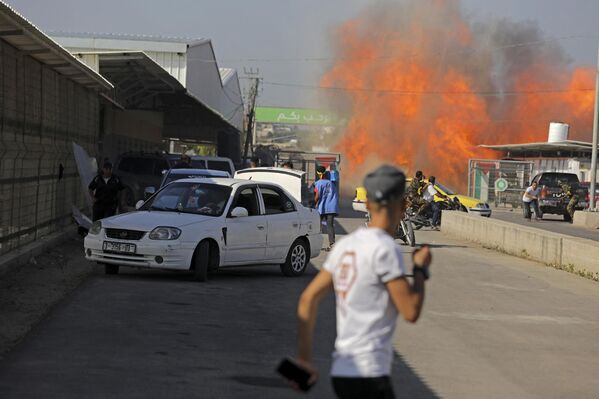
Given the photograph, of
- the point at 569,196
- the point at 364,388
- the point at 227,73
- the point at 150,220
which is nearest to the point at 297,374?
the point at 364,388

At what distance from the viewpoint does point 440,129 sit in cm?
7156

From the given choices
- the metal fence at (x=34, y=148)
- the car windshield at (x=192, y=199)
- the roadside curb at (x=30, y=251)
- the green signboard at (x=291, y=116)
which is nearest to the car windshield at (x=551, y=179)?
the metal fence at (x=34, y=148)

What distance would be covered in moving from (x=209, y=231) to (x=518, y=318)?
4.62m

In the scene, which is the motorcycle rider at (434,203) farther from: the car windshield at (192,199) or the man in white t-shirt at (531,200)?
the car windshield at (192,199)

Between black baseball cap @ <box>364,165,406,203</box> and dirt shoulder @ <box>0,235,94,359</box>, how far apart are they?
525 centimetres

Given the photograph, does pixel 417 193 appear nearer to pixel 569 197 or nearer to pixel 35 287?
pixel 35 287

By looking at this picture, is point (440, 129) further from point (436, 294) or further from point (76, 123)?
point (436, 294)

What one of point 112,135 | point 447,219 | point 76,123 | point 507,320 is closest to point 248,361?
point 507,320

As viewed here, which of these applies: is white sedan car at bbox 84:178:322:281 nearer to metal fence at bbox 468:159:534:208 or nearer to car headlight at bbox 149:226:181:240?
car headlight at bbox 149:226:181:240

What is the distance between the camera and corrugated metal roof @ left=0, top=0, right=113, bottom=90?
1432 centimetres

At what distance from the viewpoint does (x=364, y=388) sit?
4.67 m

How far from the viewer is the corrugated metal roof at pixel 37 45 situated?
47.0 ft

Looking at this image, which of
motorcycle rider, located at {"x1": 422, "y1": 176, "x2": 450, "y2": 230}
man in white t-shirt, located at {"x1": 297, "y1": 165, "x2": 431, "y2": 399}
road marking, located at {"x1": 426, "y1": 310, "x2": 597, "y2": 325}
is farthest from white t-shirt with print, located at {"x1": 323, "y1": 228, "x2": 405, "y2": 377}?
motorcycle rider, located at {"x1": 422, "y1": 176, "x2": 450, "y2": 230}

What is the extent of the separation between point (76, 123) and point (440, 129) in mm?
48859
